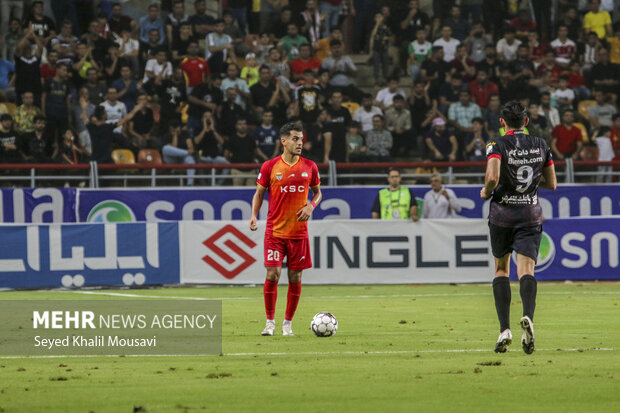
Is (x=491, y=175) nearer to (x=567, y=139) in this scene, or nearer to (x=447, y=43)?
(x=567, y=139)

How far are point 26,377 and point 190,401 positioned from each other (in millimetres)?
1887

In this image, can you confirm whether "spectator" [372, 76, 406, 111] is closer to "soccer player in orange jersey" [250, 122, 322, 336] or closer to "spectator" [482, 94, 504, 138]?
"spectator" [482, 94, 504, 138]

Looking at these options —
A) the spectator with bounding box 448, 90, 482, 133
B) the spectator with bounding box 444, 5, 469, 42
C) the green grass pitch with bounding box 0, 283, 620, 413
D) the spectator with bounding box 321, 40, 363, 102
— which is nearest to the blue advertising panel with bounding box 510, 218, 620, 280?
the spectator with bounding box 448, 90, 482, 133

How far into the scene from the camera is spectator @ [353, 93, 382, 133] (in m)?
24.8

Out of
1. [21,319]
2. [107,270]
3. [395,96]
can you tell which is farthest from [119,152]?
[21,319]

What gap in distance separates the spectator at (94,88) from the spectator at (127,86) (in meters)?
0.33

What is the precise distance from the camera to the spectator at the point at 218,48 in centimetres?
2545

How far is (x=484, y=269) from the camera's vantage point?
2045 cm

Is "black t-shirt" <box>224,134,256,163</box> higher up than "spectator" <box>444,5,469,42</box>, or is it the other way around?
"spectator" <box>444,5,469,42</box>

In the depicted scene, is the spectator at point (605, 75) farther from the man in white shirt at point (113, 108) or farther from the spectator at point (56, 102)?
the spectator at point (56, 102)

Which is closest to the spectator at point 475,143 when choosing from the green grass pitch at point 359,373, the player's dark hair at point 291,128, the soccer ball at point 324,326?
the green grass pitch at point 359,373

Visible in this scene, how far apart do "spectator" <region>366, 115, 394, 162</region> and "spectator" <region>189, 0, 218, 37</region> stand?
4.91 m

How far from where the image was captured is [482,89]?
26172mm

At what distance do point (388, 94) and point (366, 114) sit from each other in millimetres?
1189
